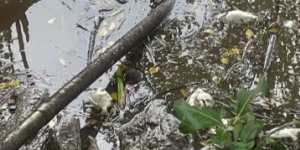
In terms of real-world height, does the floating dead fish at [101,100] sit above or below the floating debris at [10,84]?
below

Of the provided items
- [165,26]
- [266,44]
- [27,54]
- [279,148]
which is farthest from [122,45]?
[279,148]

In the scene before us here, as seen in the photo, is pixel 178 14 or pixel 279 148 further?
pixel 178 14

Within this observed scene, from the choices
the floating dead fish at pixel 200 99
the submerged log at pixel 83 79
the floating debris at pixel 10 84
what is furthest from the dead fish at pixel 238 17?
the floating debris at pixel 10 84

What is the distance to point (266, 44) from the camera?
286 cm

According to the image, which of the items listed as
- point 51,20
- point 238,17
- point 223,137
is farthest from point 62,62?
point 223,137

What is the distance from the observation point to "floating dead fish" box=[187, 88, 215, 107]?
250 centimetres

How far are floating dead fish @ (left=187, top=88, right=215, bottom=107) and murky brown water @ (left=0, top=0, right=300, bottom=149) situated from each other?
0.36 ft

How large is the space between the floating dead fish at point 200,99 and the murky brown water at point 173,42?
0.36 ft

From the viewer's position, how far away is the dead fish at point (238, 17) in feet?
9.80

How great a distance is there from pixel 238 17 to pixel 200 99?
0.72 m

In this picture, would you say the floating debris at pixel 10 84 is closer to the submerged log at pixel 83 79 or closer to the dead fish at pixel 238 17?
the submerged log at pixel 83 79

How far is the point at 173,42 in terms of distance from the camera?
2941 mm

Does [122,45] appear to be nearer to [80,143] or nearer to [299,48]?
[80,143]

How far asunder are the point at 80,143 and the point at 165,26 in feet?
3.14
